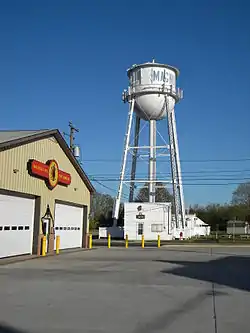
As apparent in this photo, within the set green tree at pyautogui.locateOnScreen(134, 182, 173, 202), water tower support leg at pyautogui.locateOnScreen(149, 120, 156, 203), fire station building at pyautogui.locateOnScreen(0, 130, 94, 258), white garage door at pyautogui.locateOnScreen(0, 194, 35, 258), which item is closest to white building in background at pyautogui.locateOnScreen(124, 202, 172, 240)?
water tower support leg at pyautogui.locateOnScreen(149, 120, 156, 203)

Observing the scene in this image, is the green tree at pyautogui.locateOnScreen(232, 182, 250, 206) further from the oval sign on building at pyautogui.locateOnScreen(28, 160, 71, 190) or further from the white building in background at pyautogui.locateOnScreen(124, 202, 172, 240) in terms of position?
the oval sign on building at pyautogui.locateOnScreen(28, 160, 71, 190)

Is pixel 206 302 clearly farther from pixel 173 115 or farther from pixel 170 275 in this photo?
pixel 173 115

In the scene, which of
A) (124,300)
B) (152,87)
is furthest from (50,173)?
(152,87)

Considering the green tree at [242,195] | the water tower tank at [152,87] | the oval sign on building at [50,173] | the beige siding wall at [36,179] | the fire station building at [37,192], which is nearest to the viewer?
the beige siding wall at [36,179]

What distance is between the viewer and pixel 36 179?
25203 mm

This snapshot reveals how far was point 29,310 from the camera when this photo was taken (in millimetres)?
9414

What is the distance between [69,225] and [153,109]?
28.2 meters

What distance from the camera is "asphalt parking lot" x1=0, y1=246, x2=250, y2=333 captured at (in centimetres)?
816

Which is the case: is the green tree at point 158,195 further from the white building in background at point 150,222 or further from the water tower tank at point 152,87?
the water tower tank at point 152,87

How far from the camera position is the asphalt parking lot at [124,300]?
816cm

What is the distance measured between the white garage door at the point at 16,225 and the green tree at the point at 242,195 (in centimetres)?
7065

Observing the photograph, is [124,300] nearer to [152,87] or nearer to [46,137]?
[46,137]

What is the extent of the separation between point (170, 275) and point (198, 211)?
93554 millimetres

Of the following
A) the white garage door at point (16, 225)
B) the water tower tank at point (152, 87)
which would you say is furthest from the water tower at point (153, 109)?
the white garage door at point (16, 225)
